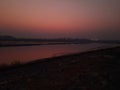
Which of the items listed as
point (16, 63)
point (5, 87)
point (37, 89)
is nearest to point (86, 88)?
point (37, 89)

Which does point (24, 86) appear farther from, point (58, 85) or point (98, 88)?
point (98, 88)

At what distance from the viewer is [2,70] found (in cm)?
1820

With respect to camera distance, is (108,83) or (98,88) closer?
(98,88)

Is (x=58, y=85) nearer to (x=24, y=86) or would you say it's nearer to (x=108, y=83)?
(x=24, y=86)

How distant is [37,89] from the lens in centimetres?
1073

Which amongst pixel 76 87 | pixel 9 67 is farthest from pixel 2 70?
pixel 76 87

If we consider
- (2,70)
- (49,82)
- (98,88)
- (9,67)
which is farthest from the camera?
(9,67)

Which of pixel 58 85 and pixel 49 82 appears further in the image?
pixel 49 82

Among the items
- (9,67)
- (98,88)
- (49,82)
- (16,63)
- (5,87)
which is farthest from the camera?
(16,63)

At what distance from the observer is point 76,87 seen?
10922mm

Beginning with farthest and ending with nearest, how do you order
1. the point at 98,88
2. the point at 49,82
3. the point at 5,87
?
the point at 49,82, the point at 5,87, the point at 98,88

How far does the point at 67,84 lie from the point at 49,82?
1.37 meters

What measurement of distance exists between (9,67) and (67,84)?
960 cm

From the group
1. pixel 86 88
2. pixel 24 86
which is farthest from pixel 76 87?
pixel 24 86
